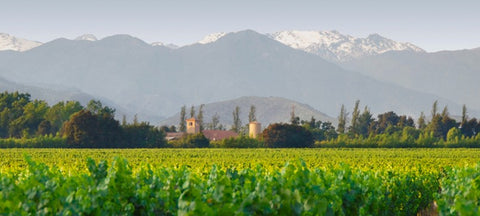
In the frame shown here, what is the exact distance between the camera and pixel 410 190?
2070cm

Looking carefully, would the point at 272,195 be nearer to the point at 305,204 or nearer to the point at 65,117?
the point at 305,204

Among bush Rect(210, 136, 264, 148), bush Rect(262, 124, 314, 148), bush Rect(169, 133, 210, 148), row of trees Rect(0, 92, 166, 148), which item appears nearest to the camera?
row of trees Rect(0, 92, 166, 148)

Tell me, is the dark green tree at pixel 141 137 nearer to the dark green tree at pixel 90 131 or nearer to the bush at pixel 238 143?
the dark green tree at pixel 90 131

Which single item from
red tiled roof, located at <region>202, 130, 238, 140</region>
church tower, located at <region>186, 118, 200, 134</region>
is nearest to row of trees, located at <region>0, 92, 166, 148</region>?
church tower, located at <region>186, 118, 200, 134</region>

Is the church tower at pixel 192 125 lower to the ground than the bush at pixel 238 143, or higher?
higher

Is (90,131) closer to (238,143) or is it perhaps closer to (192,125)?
(238,143)

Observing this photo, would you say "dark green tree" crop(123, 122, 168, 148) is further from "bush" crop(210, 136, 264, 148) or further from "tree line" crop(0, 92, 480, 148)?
"bush" crop(210, 136, 264, 148)

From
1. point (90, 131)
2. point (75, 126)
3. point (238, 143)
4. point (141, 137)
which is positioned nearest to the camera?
point (75, 126)

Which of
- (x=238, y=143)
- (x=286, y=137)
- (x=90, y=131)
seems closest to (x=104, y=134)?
(x=90, y=131)

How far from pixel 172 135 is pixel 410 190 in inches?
4414

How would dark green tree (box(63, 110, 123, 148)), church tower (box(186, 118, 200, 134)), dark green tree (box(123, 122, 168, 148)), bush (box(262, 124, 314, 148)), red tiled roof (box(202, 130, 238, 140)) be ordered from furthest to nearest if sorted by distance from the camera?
church tower (box(186, 118, 200, 134)) < red tiled roof (box(202, 130, 238, 140)) < bush (box(262, 124, 314, 148)) < dark green tree (box(123, 122, 168, 148)) < dark green tree (box(63, 110, 123, 148))

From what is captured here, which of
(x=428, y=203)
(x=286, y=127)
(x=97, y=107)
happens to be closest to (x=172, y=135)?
(x=97, y=107)

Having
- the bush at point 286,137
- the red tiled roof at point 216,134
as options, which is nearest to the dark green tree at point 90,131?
the bush at point 286,137

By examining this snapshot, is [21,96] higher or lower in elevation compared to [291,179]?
higher
